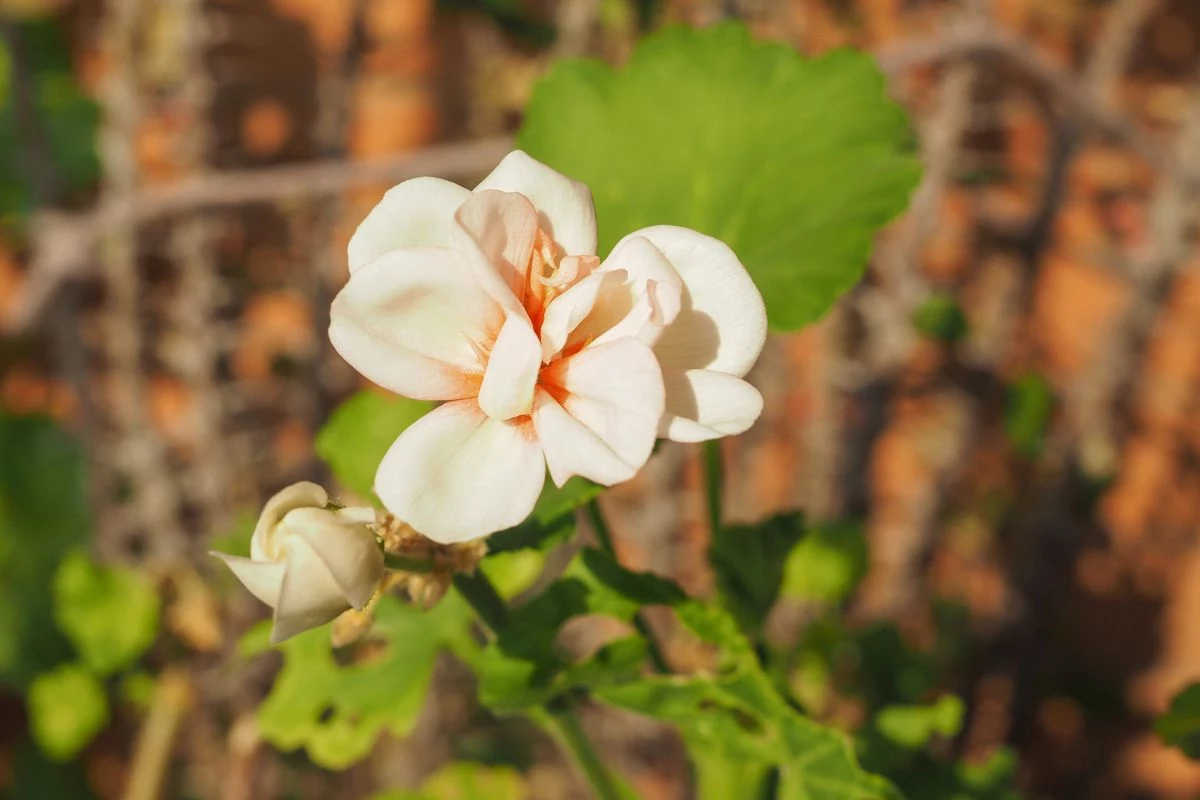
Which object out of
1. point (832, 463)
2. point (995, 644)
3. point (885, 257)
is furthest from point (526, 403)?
point (995, 644)

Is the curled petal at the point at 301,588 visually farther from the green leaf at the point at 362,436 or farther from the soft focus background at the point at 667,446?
the soft focus background at the point at 667,446

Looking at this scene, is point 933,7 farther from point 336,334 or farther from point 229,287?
point 336,334

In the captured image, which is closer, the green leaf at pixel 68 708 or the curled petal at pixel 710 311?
the curled petal at pixel 710 311

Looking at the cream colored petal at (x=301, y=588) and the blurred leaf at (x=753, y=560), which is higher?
the cream colored petal at (x=301, y=588)

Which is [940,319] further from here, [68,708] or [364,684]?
[68,708]

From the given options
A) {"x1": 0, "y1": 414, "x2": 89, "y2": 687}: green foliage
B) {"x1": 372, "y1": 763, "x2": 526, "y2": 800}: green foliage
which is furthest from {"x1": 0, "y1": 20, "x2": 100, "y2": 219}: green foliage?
{"x1": 372, "y1": 763, "x2": 526, "y2": 800}: green foliage

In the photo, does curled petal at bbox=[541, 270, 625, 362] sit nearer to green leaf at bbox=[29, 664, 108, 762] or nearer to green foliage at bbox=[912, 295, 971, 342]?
green foliage at bbox=[912, 295, 971, 342]

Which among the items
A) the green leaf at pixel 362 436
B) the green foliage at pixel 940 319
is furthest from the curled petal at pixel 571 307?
the green foliage at pixel 940 319
